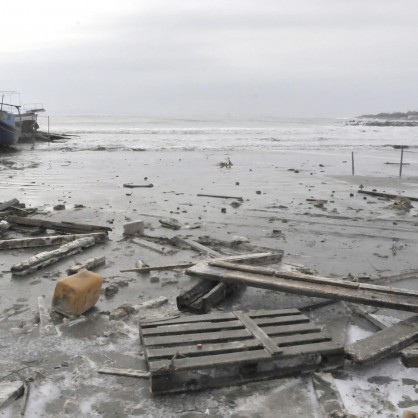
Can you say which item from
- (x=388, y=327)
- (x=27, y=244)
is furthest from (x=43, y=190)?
(x=388, y=327)

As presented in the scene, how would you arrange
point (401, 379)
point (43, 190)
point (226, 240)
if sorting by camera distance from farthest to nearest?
point (43, 190)
point (226, 240)
point (401, 379)

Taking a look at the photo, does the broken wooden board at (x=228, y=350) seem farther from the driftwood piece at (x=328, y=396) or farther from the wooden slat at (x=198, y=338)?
the driftwood piece at (x=328, y=396)

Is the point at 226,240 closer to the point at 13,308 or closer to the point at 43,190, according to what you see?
the point at 13,308

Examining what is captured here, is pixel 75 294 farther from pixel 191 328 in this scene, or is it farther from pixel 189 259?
pixel 189 259

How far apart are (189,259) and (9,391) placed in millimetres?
3969

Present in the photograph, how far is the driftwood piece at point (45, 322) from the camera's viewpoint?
15.0 ft

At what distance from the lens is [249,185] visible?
15.3 m

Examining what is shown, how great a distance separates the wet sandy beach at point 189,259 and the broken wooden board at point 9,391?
0.07 meters

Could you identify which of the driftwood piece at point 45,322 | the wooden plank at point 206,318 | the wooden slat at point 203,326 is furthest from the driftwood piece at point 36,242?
the wooden slat at point 203,326

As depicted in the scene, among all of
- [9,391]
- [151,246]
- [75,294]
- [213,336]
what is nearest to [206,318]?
[213,336]

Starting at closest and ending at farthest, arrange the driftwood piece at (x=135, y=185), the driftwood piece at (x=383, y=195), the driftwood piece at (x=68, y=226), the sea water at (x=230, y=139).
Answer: the driftwood piece at (x=68, y=226)
the driftwood piece at (x=383, y=195)
the driftwood piece at (x=135, y=185)
the sea water at (x=230, y=139)

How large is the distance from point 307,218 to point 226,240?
276 cm

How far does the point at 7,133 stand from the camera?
28938 mm

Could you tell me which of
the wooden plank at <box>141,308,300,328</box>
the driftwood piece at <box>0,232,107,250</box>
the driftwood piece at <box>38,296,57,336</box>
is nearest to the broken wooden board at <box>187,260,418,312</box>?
the wooden plank at <box>141,308,300,328</box>
